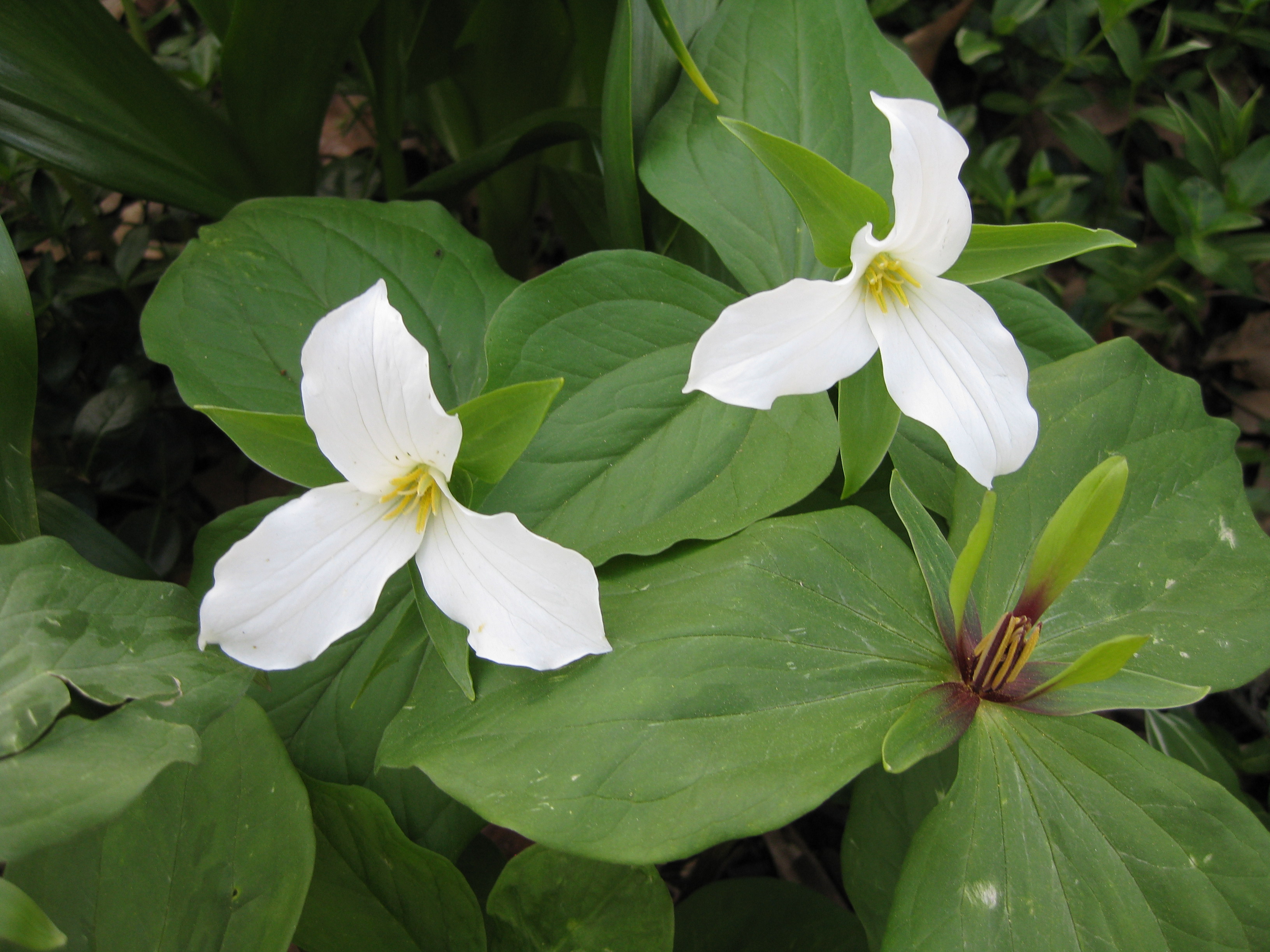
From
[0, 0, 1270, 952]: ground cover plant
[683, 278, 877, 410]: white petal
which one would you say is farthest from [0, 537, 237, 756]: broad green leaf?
[683, 278, 877, 410]: white petal

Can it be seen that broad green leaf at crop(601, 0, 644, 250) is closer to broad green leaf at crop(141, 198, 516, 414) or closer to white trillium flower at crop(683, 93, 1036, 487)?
broad green leaf at crop(141, 198, 516, 414)

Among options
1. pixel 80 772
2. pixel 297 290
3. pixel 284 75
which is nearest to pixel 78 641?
pixel 80 772

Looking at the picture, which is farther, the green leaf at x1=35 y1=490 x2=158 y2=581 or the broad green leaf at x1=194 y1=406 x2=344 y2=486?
the green leaf at x1=35 y1=490 x2=158 y2=581

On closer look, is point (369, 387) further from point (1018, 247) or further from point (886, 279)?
point (1018, 247)

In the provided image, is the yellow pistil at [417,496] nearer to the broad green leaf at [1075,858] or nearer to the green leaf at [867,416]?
the green leaf at [867,416]

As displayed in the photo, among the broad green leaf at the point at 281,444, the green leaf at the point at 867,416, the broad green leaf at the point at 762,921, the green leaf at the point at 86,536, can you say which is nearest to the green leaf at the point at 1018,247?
the green leaf at the point at 867,416

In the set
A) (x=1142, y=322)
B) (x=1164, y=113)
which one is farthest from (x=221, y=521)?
(x=1164, y=113)
